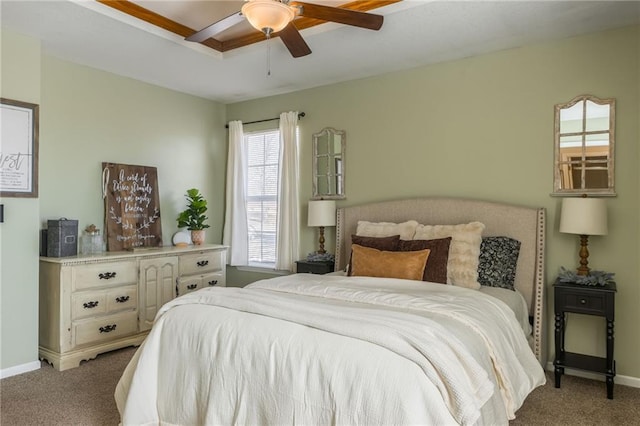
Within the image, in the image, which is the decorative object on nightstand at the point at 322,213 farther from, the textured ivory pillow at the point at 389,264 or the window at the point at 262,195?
the textured ivory pillow at the point at 389,264

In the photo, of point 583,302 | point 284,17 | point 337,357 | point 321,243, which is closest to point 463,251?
point 583,302

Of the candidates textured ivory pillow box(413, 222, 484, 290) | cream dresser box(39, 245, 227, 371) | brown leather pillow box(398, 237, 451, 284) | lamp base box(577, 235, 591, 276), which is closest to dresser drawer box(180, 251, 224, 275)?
cream dresser box(39, 245, 227, 371)

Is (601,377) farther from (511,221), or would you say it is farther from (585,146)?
(585,146)

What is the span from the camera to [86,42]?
3.42m

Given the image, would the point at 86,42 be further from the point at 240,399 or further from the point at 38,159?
the point at 240,399

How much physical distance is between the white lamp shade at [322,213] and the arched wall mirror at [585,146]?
1.95 m

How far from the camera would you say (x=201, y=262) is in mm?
4445

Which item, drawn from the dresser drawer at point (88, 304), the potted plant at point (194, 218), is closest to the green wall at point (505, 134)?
the potted plant at point (194, 218)

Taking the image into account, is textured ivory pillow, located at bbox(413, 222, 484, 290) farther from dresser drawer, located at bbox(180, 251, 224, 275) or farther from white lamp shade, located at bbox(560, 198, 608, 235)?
dresser drawer, located at bbox(180, 251, 224, 275)

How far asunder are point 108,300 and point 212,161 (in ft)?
7.00

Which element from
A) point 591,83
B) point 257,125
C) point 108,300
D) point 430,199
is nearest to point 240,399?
point 108,300

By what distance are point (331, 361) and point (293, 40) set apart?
1914 millimetres

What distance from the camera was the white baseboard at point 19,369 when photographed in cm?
320

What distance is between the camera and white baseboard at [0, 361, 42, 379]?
3.20 meters
